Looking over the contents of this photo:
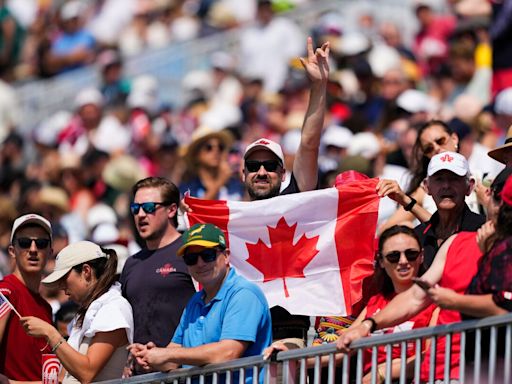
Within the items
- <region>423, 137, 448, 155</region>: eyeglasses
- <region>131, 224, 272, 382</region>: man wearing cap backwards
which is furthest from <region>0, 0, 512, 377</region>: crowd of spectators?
<region>131, 224, 272, 382</region>: man wearing cap backwards

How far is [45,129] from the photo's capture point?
79.3 ft

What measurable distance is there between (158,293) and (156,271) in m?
0.17

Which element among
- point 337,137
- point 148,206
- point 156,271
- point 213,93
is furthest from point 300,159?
point 213,93

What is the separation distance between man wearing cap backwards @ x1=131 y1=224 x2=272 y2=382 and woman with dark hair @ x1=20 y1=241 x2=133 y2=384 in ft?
1.67

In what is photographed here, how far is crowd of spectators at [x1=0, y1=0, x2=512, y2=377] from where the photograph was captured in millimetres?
11539

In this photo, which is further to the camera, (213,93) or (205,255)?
(213,93)

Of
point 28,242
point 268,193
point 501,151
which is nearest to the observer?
point 501,151

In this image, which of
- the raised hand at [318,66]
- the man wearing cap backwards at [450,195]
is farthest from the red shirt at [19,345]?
the man wearing cap backwards at [450,195]

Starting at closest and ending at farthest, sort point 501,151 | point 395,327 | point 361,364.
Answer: point 361,364, point 395,327, point 501,151

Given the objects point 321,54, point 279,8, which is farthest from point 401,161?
point 279,8

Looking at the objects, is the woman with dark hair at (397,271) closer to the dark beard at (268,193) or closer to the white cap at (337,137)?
the dark beard at (268,193)

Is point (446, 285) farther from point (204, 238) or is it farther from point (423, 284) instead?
point (204, 238)

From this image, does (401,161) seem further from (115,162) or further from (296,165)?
(115,162)

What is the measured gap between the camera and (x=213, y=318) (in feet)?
34.3
